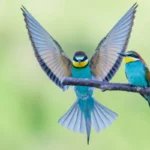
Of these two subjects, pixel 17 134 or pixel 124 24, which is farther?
pixel 17 134

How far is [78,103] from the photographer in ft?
6.22

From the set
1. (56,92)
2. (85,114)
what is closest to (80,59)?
(85,114)

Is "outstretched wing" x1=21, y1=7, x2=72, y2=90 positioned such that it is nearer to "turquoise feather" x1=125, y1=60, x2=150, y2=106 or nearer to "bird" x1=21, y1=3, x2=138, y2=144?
"bird" x1=21, y1=3, x2=138, y2=144

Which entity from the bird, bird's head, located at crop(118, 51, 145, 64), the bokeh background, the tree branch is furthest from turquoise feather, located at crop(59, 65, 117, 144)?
the bokeh background

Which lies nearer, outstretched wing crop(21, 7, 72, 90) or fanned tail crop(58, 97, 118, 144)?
outstretched wing crop(21, 7, 72, 90)

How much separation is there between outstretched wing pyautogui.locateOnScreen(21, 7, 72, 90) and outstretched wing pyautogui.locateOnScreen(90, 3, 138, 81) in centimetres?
7

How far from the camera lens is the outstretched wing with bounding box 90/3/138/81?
1.51m

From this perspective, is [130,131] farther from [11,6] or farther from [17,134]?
[11,6]

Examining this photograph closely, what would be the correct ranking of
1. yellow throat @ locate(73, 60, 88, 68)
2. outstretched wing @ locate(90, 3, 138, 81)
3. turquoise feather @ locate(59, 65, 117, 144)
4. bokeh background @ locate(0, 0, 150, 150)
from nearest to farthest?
outstretched wing @ locate(90, 3, 138, 81)
yellow throat @ locate(73, 60, 88, 68)
turquoise feather @ locate(59, 65, 117, 144)
bokeh background @ locate(0, 0, 150, 150)

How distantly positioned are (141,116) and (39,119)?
533 mm

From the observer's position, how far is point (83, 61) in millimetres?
1607

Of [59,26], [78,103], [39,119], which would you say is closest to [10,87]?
[39,119]

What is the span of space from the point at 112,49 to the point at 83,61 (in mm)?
70

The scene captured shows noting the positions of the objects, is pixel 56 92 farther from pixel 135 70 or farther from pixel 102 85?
pixel 102 85
